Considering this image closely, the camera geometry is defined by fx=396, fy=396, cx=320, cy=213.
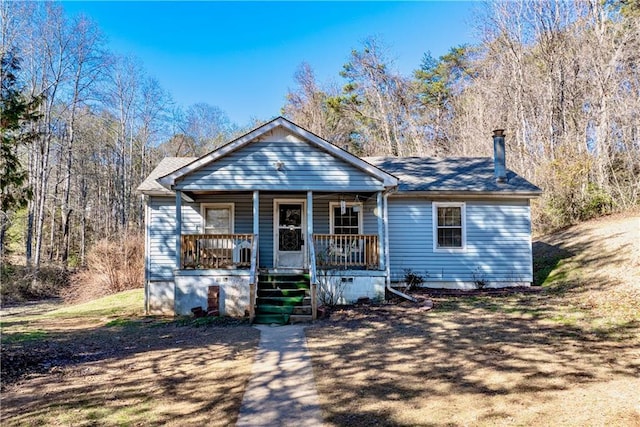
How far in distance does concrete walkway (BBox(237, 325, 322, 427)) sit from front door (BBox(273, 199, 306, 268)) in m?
5.41

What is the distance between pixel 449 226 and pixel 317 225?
13.9 feet

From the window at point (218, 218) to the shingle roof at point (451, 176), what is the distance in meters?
5.58

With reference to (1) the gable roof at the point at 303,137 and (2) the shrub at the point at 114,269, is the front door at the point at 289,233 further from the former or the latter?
(2) the shrub at the point at 114,269

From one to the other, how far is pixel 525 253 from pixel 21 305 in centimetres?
1970

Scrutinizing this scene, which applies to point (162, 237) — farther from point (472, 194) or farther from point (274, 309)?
point (472, 194)

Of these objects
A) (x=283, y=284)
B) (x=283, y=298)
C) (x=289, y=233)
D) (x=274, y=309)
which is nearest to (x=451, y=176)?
(x=289, y=233)

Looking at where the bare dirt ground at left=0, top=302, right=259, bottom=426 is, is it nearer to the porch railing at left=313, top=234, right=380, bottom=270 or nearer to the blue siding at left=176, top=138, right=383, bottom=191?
the porch railing at left=313, top=234, right=380, bottom=270

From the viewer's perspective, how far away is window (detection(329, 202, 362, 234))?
13055 millimetres

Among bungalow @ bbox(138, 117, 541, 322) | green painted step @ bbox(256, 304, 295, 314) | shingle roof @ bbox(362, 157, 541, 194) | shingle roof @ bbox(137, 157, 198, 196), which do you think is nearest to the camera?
green painted step @ bbox(256, 304, 295, 314)

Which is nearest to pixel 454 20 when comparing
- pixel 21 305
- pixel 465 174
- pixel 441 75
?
pixel 441 75

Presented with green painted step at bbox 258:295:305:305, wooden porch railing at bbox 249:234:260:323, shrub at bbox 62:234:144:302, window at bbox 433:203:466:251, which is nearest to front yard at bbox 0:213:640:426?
wooden porch railing at bbox 249:234:260:323

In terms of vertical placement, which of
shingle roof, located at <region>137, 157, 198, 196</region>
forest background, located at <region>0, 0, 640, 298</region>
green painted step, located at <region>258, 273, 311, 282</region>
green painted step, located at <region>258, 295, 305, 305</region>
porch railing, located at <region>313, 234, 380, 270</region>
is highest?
forest background, located at <region>0, 0, 640, 298</region>

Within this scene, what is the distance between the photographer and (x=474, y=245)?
41.4 feet

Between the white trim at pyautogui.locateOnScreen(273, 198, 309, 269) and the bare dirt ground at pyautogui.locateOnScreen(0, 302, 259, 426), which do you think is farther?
the white trim at pyautogui.locateOnScreen(273, 198, 309, 269)
